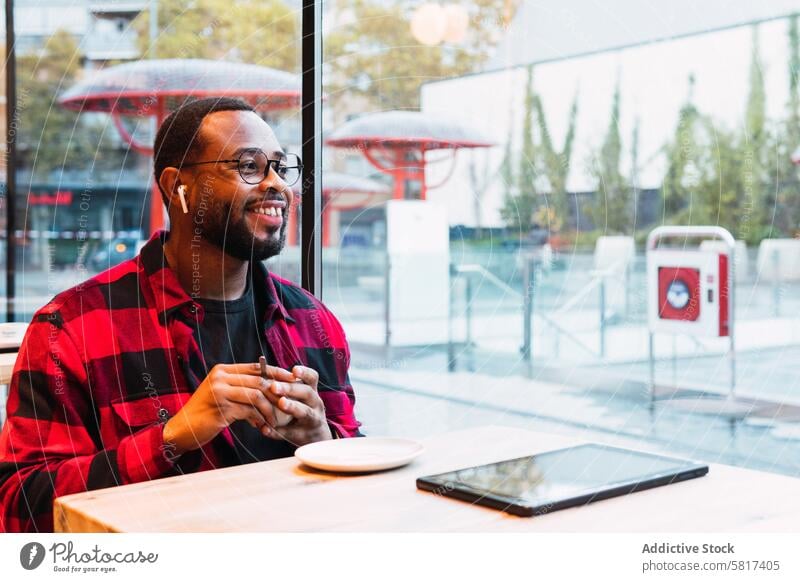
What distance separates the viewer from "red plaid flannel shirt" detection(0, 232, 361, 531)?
104 cm

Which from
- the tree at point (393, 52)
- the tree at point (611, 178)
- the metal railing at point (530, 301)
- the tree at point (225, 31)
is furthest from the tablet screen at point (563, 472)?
the metal railing at point (530, 301)

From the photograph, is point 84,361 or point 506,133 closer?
point 84,361

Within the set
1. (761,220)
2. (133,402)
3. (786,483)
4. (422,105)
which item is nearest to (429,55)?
(422,105)

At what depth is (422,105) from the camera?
1688 mm

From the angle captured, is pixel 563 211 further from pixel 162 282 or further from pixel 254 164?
pixel 162 282

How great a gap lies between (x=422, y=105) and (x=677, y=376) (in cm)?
210

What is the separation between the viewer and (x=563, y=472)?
0.91 metres

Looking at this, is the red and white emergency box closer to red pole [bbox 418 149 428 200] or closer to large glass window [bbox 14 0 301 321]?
red pole [bbox 418 149 428 200]

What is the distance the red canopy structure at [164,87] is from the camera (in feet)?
8.84

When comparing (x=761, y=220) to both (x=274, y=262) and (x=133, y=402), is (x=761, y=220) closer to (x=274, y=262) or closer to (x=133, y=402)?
(x=274, y=262)

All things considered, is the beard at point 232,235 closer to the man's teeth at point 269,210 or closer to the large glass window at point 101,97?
the man's teeth at point 269,210

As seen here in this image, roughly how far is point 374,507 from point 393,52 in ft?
4.18

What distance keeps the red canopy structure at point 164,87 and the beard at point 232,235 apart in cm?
116

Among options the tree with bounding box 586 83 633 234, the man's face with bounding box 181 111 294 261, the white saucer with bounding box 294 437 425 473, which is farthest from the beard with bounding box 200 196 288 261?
the tree with bounding box 586 83 633 234
